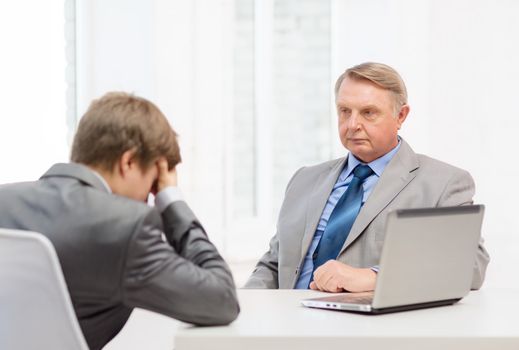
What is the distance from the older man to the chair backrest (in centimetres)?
123

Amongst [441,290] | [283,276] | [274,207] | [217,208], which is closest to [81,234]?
[441,290]

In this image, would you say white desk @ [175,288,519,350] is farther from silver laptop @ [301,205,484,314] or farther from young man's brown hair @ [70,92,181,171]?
young man's brown hair @ [70,92,181,171]

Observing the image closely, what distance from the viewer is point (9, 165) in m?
3.14

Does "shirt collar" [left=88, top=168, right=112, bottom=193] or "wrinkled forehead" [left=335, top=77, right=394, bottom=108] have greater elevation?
"wrinkled forehead" [left=335, top=77, right=394, bottom=108]

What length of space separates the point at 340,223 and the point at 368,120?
363mm

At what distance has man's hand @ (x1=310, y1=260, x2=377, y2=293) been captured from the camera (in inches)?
95.7

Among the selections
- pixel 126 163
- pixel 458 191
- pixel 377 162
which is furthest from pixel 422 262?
pixel 377 162

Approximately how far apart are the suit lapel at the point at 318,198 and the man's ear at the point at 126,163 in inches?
42.8

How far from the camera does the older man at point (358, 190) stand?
109 inches

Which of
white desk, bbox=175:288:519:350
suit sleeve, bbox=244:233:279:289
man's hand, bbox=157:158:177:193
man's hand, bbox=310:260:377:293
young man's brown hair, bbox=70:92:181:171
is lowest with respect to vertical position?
suit sleeve, bbox=244:233:279:289

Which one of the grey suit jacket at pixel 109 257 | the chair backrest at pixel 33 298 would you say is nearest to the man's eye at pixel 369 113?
the grey suit jacket at pixel 109 257

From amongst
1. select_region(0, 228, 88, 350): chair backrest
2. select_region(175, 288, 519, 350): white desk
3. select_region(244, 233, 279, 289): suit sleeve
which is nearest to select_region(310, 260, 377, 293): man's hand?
select_region(175, 288, 519, 350): white desk

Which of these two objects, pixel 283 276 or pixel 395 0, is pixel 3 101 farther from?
pixel 395 0

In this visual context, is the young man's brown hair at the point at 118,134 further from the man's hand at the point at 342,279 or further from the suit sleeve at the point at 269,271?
the suit sleeve at the point at 269,271
